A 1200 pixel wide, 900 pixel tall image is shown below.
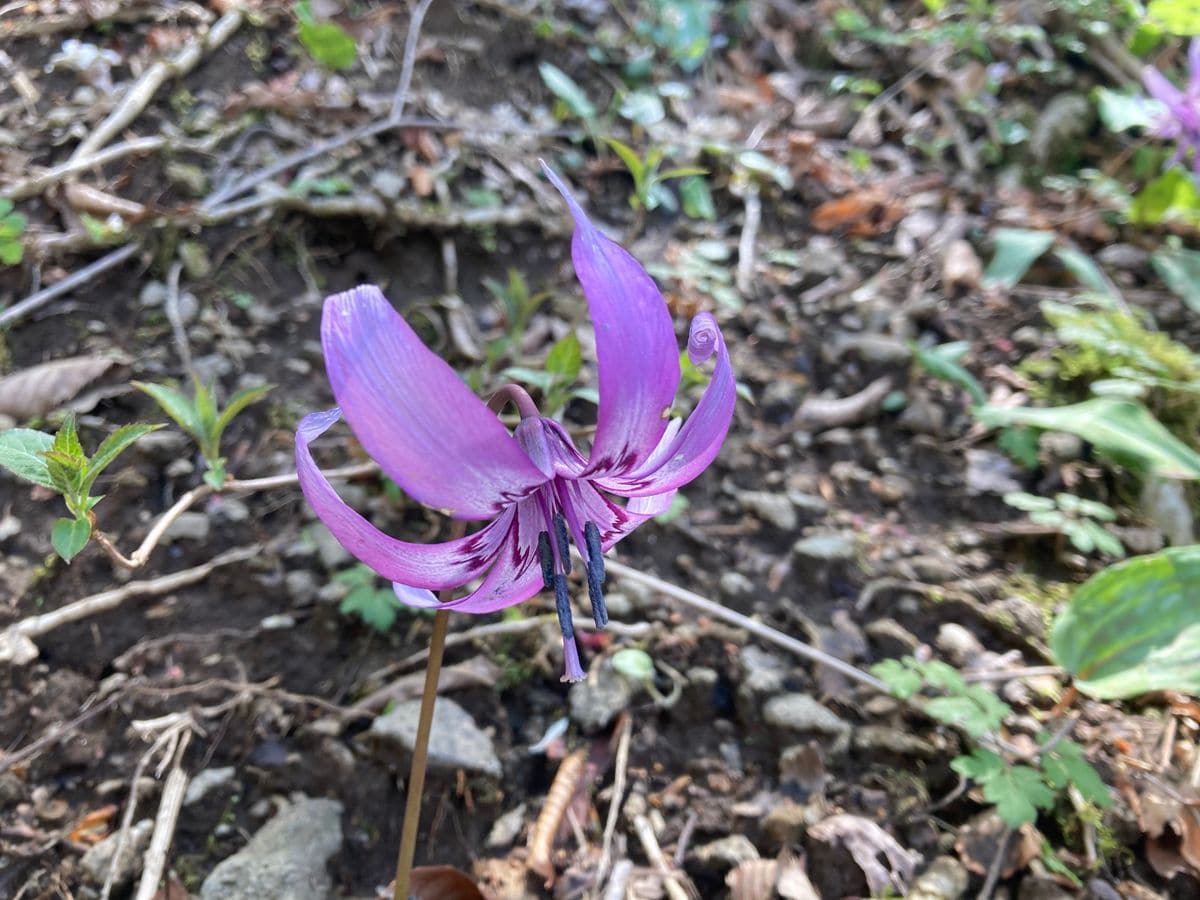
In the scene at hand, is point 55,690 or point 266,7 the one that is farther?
point 266,7

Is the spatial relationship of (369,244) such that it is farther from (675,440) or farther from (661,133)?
(675,440)

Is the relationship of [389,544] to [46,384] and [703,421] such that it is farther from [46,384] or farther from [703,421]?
[46,384]

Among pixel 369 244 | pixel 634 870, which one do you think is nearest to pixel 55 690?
pixel 634 870

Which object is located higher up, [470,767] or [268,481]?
[268,481]

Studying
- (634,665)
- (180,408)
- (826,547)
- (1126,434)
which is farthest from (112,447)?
(1126,434)

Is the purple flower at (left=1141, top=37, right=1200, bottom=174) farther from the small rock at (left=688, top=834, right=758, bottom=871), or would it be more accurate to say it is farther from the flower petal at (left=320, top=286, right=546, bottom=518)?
the flower petal at (left=320, top=286, right=546, bottom=518)

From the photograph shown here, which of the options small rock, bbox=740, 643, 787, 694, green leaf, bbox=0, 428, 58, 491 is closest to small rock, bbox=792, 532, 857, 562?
small rock, bbox=740, 643, 787, 694
